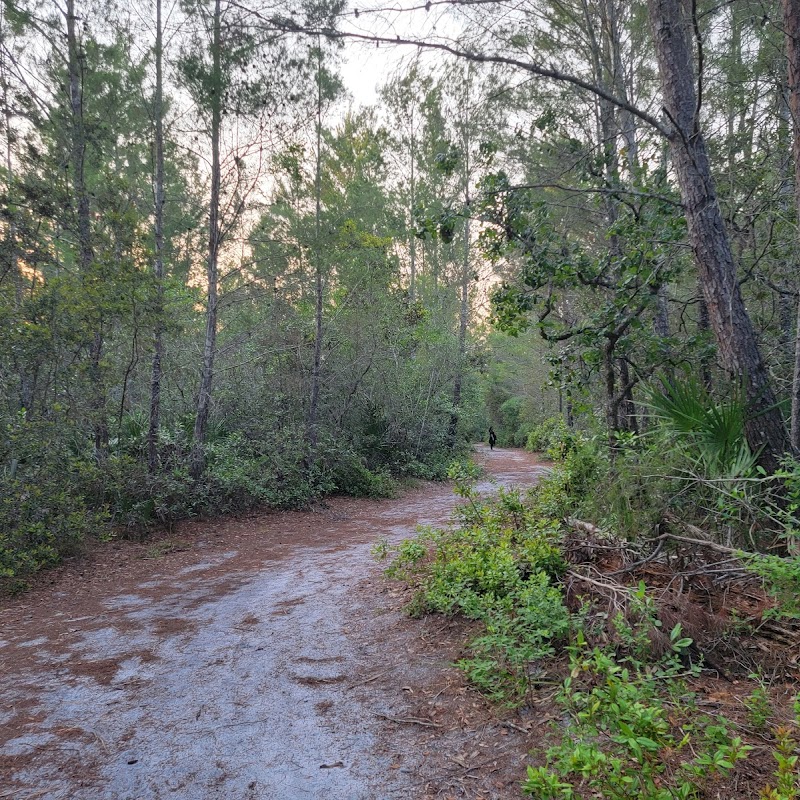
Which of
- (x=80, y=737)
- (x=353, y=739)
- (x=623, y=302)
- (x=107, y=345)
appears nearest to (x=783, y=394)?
(x=623, y=302)

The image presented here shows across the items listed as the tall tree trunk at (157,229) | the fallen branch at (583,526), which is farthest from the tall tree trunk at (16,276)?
the fallen branch at (583,526)

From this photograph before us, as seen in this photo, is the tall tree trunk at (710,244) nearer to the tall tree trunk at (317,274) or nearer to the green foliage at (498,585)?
the green foliage at (498,585)

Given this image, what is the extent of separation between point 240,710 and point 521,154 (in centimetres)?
946

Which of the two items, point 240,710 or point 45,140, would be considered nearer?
point 240,710

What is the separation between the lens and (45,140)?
8.27m

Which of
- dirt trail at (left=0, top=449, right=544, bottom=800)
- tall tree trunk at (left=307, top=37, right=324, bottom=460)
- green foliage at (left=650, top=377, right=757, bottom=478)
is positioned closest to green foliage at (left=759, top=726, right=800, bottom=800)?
dirt trail at (left=0, top=449, right=544, bottom=800)

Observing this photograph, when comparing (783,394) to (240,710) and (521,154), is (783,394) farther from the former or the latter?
(521,154)

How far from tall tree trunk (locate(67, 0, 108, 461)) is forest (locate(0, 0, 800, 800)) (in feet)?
0.14

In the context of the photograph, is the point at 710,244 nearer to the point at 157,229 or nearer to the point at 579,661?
the point at 579,661

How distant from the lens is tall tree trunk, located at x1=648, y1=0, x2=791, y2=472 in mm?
4473

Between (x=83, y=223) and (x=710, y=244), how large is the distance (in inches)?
344

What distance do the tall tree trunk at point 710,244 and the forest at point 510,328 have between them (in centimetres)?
2

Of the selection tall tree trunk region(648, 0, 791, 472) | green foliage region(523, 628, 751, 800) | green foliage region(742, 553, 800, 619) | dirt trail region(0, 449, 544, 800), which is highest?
tall tree trunk region(648, 0, 791, 472)

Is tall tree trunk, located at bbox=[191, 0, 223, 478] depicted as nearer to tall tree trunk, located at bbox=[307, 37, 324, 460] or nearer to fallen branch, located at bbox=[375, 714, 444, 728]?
tall tree trunk, located at bbox=[307, 37, 324, 460]
